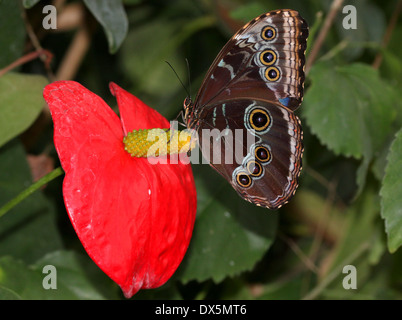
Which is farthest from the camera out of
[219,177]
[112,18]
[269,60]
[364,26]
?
[364,26]

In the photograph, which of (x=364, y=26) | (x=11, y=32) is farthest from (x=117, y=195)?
(x=364, y=26)

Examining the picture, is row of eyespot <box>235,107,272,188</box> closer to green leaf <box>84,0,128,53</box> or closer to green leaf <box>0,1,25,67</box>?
green leaf <box>84,0,128,53</box>

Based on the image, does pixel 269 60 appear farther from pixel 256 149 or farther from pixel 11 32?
pixel 11 32

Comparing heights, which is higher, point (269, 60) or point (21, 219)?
point (269, 60)

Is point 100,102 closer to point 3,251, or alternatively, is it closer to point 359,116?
point 3,251

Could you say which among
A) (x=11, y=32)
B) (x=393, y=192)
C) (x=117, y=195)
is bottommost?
(x=393, y=192)

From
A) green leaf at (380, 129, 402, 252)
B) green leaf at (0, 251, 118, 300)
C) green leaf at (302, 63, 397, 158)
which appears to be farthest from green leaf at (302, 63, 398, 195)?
green leaf at (0, 251, 118, 300)
